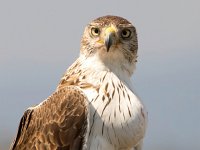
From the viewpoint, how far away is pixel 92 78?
34.8ft

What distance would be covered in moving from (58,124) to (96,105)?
1.70 feet

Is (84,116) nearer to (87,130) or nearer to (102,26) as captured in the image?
(87,130)

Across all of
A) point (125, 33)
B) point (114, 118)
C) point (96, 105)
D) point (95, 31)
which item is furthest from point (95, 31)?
point (114, 118)

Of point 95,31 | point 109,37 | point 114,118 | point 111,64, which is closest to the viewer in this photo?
point 114,118

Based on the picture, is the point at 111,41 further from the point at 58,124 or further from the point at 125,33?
the point at 58,124

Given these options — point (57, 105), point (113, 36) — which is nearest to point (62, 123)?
point (57, 105)

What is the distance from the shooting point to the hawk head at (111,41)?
34.8 feet

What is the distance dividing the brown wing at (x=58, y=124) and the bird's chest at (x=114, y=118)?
0.13 metres

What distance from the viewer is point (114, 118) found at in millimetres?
10164

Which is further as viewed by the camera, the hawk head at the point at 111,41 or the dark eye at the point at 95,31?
the dark eye at the point at 95,31

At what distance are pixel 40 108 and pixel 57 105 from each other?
0.26 meters

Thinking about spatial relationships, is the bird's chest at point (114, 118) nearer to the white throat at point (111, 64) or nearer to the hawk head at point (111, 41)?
the white throat at point (111, 64)

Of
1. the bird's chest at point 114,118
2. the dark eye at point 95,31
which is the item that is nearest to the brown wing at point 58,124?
the bird's chest at point 114,118

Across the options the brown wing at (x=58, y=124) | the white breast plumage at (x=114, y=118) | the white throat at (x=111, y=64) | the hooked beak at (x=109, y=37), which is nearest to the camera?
the white breast plumage at (x=114, y=118)
